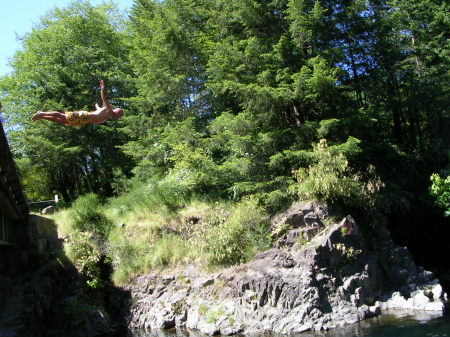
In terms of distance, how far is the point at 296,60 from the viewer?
14.5 meters

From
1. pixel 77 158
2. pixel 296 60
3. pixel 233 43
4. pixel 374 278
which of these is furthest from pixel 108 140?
pixel 374 278

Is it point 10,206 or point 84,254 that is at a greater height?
point 10,206

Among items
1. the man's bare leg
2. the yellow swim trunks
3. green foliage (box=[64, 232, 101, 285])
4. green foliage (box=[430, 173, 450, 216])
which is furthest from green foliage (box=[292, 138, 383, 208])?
the man's bare leg

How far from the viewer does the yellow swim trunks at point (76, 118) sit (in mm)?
7387

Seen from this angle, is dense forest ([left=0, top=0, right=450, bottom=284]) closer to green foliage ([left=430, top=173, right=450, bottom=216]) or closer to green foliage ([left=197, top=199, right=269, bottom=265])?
green foliage ([left=430, top=173, right=450, bottom=216])

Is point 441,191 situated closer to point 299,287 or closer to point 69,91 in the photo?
point 299,287

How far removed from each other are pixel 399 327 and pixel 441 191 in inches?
239

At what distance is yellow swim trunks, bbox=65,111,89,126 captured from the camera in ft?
24.2

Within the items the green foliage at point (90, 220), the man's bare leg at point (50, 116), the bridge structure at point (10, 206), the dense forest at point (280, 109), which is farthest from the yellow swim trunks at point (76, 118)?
the green foliage at point (90, 220)

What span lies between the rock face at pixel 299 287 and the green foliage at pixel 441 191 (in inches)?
91.0

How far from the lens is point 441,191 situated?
13719mm

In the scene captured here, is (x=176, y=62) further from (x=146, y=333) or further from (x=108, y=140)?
(x=146, y=333)

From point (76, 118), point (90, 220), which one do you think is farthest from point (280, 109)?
point (76, 118)

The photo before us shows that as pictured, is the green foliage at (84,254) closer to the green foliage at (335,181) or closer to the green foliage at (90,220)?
the green foliage at (90,220)
